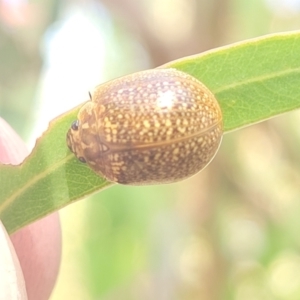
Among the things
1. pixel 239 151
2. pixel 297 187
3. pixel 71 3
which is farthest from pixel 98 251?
pixel 71 3

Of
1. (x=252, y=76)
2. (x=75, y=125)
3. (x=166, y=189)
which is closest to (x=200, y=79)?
(x=252, y=76)

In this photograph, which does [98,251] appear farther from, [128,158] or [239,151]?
[128,158]

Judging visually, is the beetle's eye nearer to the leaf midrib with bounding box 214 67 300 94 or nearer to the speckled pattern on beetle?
the speckled pattern on beetle

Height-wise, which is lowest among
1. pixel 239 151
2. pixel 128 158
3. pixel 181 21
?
pixel 239 151

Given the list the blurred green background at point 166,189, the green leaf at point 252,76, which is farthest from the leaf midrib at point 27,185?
the blurred green background at point 166,189

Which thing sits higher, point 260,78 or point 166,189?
point 260,78

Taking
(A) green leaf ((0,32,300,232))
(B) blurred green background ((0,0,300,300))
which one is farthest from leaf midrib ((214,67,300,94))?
(B) blurred green background ((0,0,300,300))

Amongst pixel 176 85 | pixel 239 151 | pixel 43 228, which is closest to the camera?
pixel 176 85

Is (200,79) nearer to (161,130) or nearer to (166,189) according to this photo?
(161,130)
